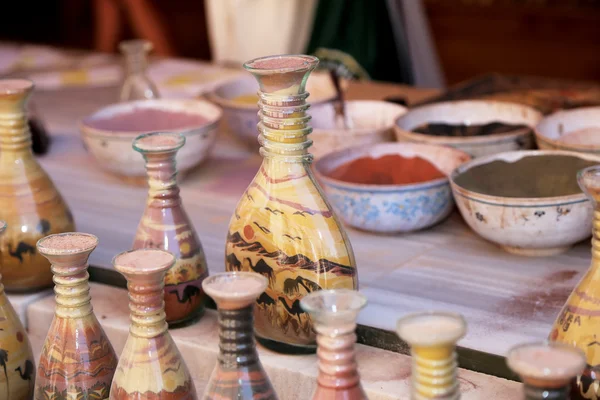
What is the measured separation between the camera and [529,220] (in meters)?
1.04

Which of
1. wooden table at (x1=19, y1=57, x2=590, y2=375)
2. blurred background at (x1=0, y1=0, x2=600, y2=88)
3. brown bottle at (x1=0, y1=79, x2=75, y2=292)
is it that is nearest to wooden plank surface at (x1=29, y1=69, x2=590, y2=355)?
wooden table at (x1=19, y1=57, x2=590, y2=375)

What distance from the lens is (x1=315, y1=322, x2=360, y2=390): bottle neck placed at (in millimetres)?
623

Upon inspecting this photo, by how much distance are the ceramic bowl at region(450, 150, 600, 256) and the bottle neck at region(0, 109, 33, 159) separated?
540 millimetres

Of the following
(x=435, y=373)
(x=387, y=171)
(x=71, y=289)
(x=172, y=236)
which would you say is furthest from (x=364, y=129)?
(x=435, y=373)

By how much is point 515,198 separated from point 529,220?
1.2 inches

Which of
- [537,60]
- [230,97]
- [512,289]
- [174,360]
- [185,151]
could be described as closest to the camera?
[174,360]

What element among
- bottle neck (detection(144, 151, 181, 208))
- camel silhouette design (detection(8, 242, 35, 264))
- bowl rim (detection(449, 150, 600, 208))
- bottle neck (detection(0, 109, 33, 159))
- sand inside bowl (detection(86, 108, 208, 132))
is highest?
bottle neck (detection(0, 109, 33, 159))

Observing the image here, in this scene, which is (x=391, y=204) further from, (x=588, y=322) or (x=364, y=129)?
(x=588, y=322)

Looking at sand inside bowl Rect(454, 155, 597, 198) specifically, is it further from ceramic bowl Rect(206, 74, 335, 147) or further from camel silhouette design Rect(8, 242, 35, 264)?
camel silhouette design Rect(8, 242, 35, 264)

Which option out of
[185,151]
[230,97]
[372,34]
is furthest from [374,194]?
[372,34]

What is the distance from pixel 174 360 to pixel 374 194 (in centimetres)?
46

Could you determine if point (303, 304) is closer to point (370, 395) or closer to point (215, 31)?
point (370, 395)

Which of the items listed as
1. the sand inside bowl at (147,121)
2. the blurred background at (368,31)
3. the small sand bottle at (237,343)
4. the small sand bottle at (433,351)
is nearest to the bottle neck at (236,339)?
the small sand bottle at (237,343)

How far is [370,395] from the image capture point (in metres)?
0.82
